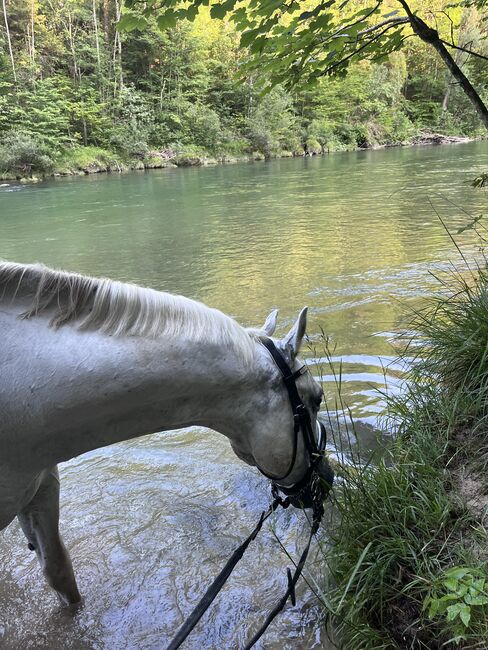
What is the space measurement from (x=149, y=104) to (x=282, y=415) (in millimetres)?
45317

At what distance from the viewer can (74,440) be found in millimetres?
1749

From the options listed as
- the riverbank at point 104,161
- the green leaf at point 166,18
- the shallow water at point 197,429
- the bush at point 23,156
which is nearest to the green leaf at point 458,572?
the shallow water at point 197,429

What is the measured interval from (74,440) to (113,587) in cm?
141

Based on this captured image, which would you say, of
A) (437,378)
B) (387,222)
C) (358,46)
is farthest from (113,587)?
(387,222)

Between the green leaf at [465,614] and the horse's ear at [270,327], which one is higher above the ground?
the horse's ear at [270,327]

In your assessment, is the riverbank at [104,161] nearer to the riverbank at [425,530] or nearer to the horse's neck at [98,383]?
the riverbank at [425,530]

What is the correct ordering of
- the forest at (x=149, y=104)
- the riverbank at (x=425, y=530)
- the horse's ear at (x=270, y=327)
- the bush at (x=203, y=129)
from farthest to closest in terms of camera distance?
the bush at (x=203, y=129) → the forest at (x=149, y=104) → the horse's ear at (x=270, y=327) → the riverbank at (x=425, y=530)

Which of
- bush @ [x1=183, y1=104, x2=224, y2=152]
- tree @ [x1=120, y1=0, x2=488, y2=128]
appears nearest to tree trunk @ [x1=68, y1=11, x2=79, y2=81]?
bush @ [x1=183, y1=104, x2=224, y2=152]

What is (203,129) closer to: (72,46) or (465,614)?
(72,46)

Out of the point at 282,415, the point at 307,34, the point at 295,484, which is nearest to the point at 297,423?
the point at 282,415

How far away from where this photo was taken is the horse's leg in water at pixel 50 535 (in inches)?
→ 87.3

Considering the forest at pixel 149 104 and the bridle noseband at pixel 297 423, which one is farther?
the forest at pixel 149 104

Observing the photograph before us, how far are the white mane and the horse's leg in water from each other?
877 mm

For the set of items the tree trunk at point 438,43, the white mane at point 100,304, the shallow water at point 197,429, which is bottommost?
the shallow water at point 197,429
